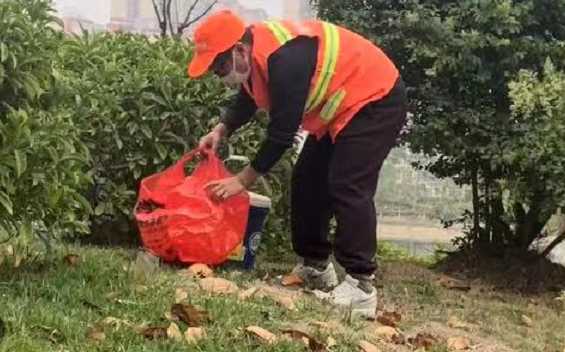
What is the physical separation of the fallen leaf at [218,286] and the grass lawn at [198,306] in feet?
0.16

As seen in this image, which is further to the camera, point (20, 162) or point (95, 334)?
point (20, 162)

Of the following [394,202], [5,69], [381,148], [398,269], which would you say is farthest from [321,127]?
[394,202]

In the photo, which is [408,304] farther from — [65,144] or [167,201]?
[65,144]

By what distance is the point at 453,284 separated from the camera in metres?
5.42

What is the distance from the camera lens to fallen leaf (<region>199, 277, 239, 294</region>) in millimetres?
3700

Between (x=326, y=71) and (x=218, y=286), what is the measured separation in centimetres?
97

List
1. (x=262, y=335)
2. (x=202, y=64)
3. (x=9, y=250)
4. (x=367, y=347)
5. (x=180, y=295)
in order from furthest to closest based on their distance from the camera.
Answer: (x=9, y=250)
(x=202, y=64)
(x=180, y=295)
(x=367, y=347)
(x=262, y=335)

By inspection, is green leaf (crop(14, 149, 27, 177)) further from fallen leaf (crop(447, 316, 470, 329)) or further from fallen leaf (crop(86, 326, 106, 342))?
fallen leaf (crop(447, 316, 470, 329))

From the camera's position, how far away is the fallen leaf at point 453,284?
531 cm

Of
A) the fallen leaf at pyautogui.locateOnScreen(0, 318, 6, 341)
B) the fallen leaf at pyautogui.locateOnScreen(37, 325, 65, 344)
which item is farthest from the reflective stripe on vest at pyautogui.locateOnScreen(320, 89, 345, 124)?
the fallen leaf at pyautogui.locateOnScreen(0, 318, 6, 341)

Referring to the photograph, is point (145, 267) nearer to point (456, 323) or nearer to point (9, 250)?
point (9, 250)

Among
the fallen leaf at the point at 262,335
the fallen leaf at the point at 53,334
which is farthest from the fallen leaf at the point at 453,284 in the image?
the fallen leaf at the point at 53,334

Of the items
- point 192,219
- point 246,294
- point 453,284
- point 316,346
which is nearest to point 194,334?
point 316,346

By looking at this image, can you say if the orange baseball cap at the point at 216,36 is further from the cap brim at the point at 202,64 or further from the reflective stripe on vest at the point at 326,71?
the reflective stripe on vest at the point at 326,71
